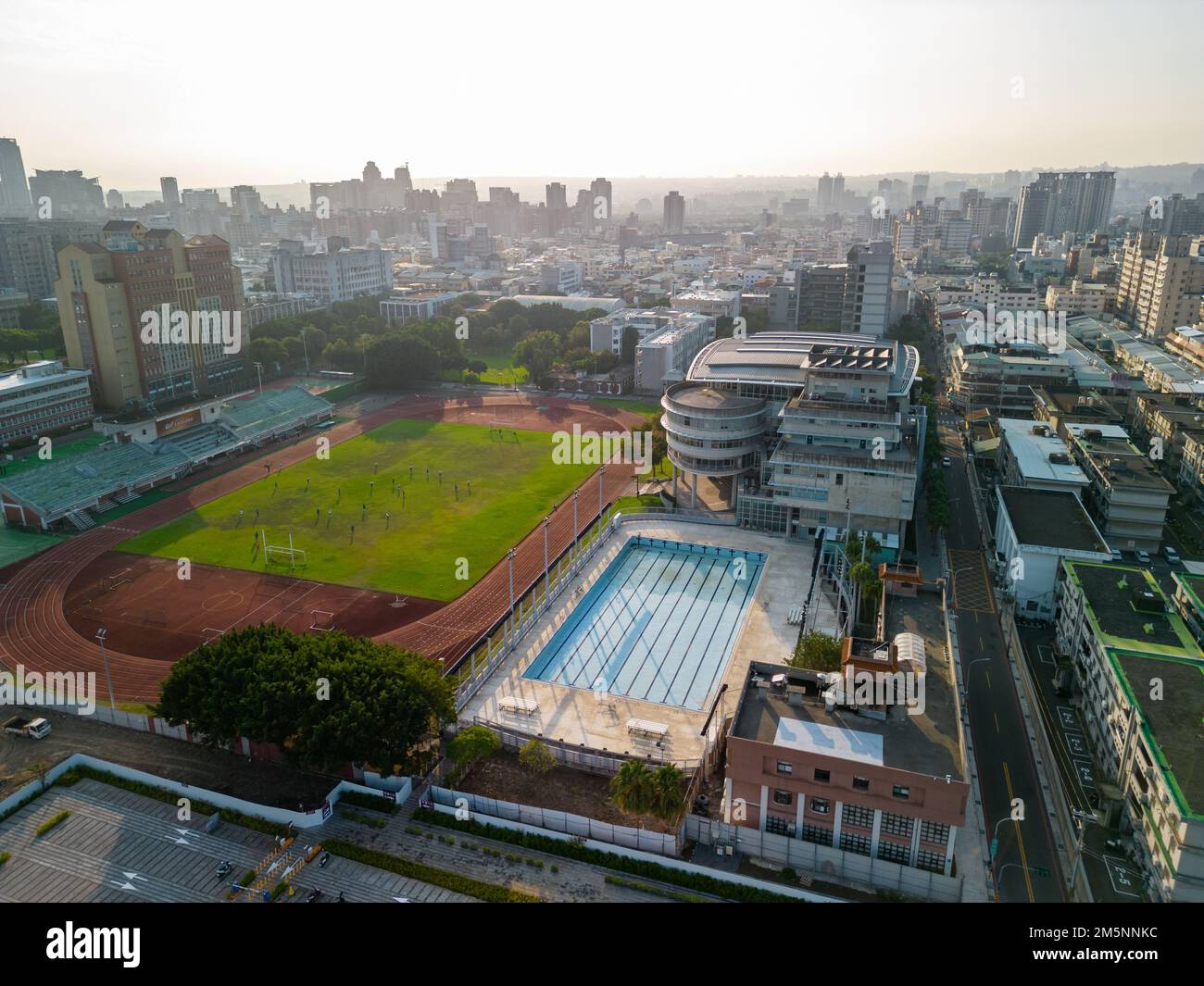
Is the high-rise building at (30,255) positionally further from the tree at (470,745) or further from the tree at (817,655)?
the tree at (817,655)

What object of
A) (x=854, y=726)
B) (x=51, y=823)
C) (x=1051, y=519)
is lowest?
(x=51, y=823)

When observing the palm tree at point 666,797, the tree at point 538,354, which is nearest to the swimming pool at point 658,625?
the palm tree at point 666,797

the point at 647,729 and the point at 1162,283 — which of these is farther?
the point at 1162,283

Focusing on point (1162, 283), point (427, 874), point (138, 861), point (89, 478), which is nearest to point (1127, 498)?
point (427, 874)

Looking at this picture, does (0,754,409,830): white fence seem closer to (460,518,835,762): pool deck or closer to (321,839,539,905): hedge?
(321,839,539,905): hedge

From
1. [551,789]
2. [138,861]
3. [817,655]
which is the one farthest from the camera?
[817,655]

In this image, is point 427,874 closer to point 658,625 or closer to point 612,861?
point 612,861
